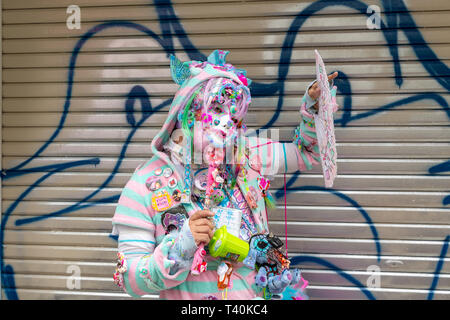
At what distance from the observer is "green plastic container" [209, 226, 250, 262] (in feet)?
7.68

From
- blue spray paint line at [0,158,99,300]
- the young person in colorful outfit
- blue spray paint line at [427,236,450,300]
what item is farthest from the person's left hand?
blue spray paint line at [0,158,99,300]

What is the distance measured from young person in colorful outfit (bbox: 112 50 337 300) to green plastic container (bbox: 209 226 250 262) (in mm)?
50

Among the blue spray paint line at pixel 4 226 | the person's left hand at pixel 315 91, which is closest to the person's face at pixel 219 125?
the person's left hand at pixel 315 91

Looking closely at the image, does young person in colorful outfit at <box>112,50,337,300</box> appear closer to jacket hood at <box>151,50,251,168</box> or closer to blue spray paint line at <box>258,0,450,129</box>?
jacket hood at <box>151,50,251,168</box>

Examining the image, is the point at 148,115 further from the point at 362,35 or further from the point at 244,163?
the point at 362,35

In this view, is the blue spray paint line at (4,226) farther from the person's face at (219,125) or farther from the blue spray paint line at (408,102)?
the blue spray paint line at (408,102)

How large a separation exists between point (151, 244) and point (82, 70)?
1.90m

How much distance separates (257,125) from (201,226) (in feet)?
4.98

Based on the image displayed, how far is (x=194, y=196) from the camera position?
260 centimetres

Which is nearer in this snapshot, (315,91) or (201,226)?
(201,226)

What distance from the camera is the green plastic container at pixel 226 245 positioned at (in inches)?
92.1

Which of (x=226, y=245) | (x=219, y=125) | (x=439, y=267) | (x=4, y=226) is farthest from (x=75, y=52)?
(x=439, y=267)

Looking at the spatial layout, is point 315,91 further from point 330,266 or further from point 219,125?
point 330,266

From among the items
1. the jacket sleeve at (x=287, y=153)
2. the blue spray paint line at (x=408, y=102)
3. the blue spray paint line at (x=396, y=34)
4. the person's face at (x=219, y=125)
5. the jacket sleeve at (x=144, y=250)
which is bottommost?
the jacket sleeve at (x=144, y=250)
